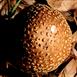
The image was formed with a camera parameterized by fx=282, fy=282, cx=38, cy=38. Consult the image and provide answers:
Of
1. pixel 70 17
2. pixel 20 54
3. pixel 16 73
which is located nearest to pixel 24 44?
pixel 20 54

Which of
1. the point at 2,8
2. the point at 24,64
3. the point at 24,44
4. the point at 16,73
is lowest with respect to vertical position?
the point at 16,73

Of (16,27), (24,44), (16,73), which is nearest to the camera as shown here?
(24,44)

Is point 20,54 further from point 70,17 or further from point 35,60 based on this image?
point 70,17

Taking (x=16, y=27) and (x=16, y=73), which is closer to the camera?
(x=16, y=27)

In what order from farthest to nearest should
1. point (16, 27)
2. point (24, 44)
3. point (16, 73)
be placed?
point (16, 73), point (16, 27), point (24, 44)

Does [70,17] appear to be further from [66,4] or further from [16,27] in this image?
[16,27]

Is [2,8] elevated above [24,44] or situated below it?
above
